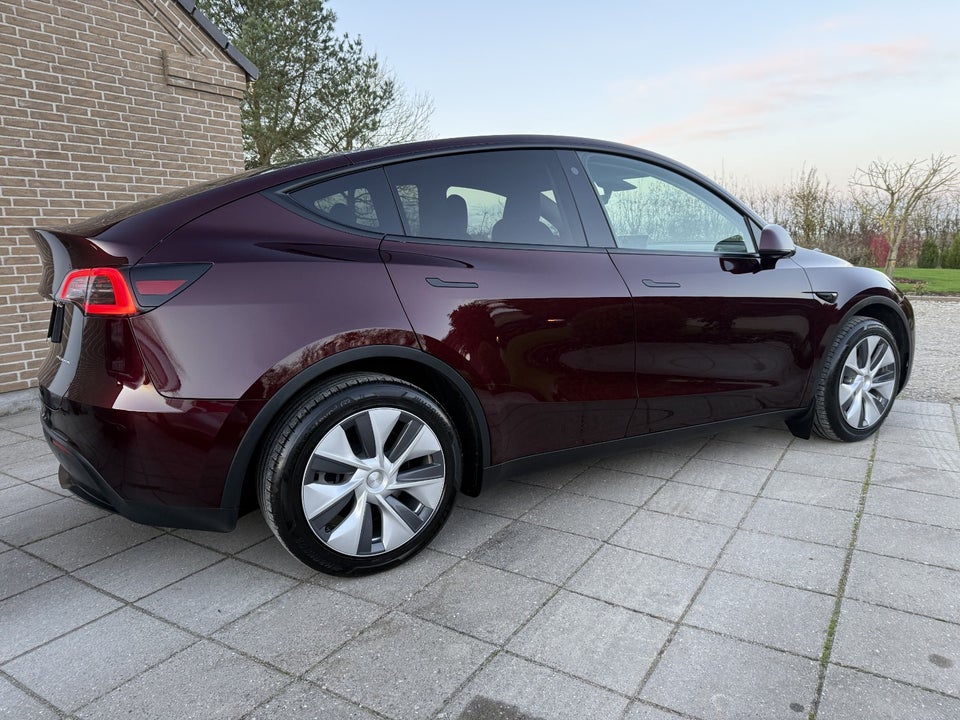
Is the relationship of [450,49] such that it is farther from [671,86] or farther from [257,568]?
[257,568]

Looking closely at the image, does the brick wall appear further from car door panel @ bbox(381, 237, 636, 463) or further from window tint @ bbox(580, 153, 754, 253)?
window tint @ bbox(580, 153, 754, 253)

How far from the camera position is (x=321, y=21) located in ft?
65.7

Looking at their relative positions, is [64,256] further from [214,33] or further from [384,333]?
[214,33]

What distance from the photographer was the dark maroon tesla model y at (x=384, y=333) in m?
2.10

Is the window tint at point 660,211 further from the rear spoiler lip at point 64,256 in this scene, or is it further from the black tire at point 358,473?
the rear spoiler lip at point 64,256

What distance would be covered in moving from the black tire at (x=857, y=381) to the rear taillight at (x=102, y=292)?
3.45 meters

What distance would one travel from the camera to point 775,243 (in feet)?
10.9

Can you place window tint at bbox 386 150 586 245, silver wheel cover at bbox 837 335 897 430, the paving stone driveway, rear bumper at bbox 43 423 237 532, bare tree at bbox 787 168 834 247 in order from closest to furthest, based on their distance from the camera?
the paving stone driveway → rear bumper at bbox 43 423 237 532 → window tint at bbox 386 150 586 245 → silver wheel cover at bbox 837 335 897 430 → bare tree at bbox 787 168 834 247

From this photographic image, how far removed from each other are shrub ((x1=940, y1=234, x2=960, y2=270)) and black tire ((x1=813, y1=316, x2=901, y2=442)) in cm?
2052

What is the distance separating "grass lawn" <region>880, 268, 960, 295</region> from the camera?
47.6 ft

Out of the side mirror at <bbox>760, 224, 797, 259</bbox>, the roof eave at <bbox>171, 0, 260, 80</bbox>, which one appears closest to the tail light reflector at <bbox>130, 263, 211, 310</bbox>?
the side mirror at <bbox>760, 224, 797, 259</bbox>

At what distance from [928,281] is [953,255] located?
543 cm

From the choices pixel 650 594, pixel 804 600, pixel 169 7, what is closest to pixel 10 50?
pixel 169 7

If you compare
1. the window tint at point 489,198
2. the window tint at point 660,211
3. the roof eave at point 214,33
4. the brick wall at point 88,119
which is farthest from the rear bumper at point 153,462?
the roof eave at point 214,33
